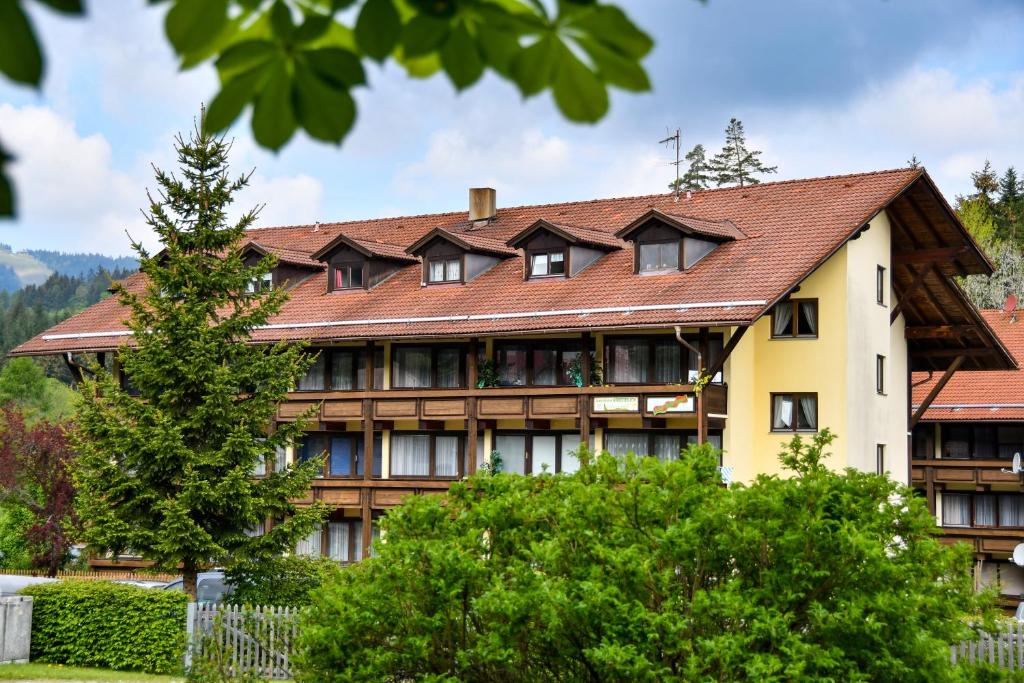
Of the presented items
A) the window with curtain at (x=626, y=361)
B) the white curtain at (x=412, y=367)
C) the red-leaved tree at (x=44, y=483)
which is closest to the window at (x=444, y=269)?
the white curtain at (x=412, y=367)

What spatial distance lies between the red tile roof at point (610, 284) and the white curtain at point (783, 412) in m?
3.40

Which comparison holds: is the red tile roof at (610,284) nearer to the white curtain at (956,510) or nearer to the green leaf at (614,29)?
the white curtain at (956,510)

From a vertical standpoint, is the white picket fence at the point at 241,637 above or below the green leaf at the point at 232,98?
below

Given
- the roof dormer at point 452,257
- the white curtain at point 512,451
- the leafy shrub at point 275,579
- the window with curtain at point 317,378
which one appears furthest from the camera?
the window with curtain at point 317,378

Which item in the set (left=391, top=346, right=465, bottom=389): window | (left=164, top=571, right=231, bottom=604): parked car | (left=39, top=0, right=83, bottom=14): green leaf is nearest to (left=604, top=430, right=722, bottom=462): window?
(left=391, top=346, right=465, bottom=389): window

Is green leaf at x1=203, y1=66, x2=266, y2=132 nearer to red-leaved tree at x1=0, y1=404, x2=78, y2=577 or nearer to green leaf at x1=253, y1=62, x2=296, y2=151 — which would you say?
green leaf at x1=253, y1=62, x2=296, y2=151

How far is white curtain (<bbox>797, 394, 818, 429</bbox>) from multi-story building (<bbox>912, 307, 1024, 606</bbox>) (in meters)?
12.7

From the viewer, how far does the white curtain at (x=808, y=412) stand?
3312cm

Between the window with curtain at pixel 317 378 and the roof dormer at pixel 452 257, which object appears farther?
the window with curtain at pixel 317 378

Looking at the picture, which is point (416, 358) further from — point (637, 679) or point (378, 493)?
point (637, 679)

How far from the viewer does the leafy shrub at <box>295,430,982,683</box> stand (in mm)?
12258

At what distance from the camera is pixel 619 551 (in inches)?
503

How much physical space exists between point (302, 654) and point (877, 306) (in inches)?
958

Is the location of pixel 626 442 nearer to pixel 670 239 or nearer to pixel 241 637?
pixel 670 239
